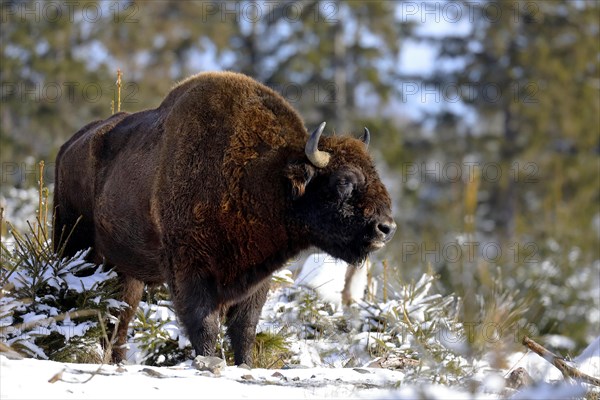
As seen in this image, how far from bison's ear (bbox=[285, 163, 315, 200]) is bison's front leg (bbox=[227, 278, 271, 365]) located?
810 millimetres

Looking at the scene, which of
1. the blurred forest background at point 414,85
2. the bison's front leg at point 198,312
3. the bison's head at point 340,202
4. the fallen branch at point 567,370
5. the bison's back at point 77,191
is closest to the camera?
the fallen branch at point 567,370

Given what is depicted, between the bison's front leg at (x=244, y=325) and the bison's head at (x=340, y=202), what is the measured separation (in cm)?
67

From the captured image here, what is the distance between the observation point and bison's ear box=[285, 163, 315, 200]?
7230 mm

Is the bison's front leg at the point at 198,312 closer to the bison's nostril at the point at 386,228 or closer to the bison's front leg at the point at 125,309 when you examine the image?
the bison's front leg at the point at 125,309

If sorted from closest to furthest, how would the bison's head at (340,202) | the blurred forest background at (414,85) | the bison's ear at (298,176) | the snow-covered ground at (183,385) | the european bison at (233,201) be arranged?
the snow-covered ground at (183,385), the european bison at (233,201), the bison's head at (340,202), the bison's ear at (298,176), the blurred forest background at (414,85)

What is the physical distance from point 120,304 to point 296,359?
163 cm

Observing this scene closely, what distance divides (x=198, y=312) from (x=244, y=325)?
74cm

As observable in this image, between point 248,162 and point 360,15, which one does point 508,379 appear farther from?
point 360,15

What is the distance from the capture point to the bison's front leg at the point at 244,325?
7.48 m

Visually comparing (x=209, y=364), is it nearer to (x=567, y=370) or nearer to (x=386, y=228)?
(x=386, y=228)

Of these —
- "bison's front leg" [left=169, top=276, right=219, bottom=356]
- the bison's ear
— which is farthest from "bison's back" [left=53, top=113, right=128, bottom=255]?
the bison's ear

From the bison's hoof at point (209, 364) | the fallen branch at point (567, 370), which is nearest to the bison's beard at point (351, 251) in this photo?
the fallen branch at point (567, 370)

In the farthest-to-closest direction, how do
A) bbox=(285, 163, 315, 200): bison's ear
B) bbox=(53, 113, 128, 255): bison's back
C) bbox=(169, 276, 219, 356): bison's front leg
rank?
bbox=(53, 113, 128, 255): bison's back, bbox=(285, 163, 315, 200): bison's ear, bbox=(169, 276, 219, 356): bison's front leg

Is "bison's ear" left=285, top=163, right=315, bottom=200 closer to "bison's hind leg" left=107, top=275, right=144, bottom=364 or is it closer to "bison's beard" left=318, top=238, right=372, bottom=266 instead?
"bison's beard" left=318, top=238, right=372, bottom=266
